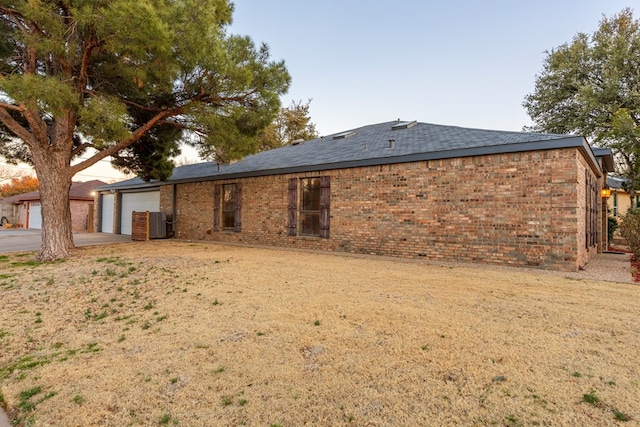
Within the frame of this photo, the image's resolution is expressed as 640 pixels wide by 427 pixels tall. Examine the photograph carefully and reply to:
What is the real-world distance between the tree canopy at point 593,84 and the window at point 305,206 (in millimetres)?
15462

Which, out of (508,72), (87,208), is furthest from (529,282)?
(87,208)

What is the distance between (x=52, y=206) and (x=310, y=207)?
263 inches

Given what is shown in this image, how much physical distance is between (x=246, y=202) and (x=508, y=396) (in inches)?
400

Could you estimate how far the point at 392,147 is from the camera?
898 centimetres

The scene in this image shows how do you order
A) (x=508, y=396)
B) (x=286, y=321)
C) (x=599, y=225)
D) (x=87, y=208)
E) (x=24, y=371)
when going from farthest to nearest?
(x=87, y=208) < (x=599, y=225) < (x=286, y=321) < (x=24, y=371) < (x=508, y=396)

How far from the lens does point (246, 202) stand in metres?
11.3

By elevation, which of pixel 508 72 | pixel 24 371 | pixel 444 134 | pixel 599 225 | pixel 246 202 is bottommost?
pixel 24 371

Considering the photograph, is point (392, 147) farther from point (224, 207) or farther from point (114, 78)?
point (114, 78)

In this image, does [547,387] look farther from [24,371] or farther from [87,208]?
[87,208]

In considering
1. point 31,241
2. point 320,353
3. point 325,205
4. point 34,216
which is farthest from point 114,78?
point 34,216

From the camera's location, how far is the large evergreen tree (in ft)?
19.7

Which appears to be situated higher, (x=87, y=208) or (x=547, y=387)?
(x=87, y=208)

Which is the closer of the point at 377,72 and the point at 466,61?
the point at 466,61

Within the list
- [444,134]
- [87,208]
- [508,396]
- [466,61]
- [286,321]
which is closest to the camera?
[508,396]
